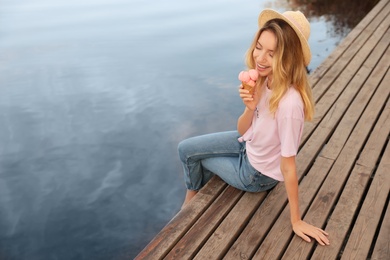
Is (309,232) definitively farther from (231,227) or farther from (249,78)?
(249,78)

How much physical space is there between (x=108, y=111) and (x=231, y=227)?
5.33 metres

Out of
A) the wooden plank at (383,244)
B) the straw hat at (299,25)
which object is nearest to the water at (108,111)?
the wooden plank at (383,244)

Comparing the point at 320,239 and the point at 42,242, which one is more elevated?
the point at 320,239

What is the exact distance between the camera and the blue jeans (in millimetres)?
2994

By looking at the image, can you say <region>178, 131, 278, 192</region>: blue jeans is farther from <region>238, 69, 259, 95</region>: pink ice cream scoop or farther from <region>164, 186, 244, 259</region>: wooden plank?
<region>238, 69, 259, 95</region>: pink ice cream scoop

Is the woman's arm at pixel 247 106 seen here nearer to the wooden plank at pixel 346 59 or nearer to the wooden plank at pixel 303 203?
the wooden plank at pixel 303 203

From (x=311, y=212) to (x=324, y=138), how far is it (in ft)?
3.83

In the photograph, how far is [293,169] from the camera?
2500 millimetres

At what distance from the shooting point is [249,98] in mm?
2553

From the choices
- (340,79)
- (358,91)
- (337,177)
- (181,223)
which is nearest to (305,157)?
(337,177)

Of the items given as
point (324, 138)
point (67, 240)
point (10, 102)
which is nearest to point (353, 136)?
point (324, 138)

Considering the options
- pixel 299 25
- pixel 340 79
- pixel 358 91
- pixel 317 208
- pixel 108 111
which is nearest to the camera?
pixel 299 25

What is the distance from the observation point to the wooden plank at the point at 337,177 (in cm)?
268

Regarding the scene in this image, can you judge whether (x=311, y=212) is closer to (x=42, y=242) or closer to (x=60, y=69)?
(x=42, y=242)
